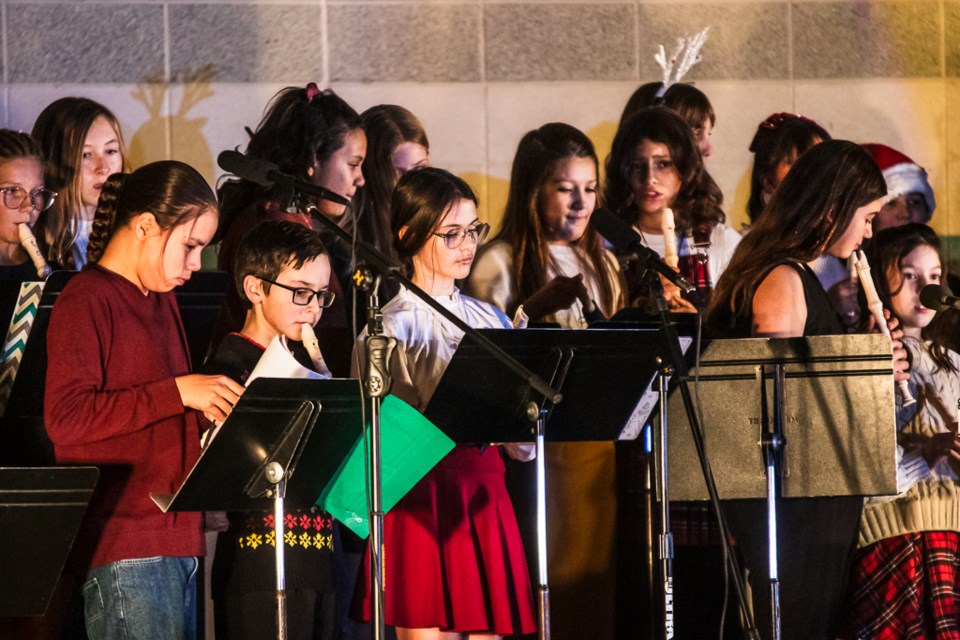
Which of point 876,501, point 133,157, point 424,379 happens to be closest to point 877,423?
point 876,501

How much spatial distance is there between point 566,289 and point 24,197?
173cm

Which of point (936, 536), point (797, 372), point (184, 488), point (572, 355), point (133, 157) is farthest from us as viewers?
point (133, 157)

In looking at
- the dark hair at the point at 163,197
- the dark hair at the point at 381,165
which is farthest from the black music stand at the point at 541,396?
the dark hair at the point at 381,165

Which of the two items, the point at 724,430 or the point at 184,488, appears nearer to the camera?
the point at 184,488

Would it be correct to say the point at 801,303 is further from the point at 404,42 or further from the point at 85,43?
the point at 85,43

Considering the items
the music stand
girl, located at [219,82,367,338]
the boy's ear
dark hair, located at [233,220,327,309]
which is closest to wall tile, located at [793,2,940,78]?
girl, located at [219,82,367,338]

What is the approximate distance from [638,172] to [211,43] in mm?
1609

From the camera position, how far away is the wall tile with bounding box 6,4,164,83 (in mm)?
4793

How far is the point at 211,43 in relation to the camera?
4910 millimetres

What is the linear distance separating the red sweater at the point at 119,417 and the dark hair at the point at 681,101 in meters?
2.48

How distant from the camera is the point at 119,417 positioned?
→ 3.06 metres

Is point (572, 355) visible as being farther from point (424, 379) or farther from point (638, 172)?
point (638, 172)

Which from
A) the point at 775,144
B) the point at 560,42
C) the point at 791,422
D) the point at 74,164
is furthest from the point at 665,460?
the point at 74,164

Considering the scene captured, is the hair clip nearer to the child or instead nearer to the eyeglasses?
the eyeglasses
